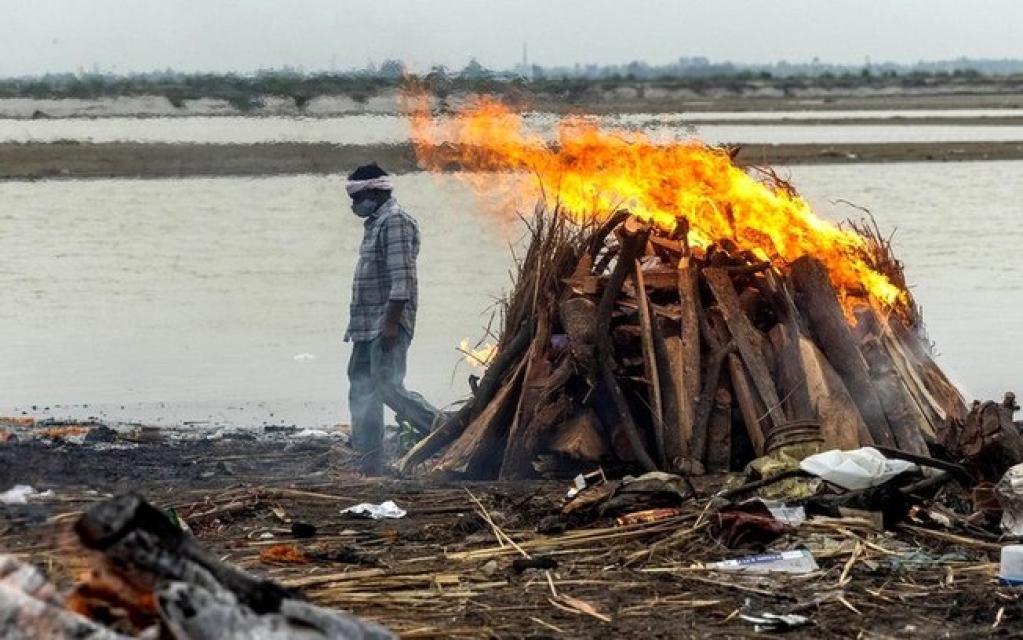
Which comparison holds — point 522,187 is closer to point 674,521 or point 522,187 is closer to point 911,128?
point 674,521

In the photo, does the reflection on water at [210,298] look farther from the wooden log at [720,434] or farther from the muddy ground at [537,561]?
the muddy ground at [537,561]

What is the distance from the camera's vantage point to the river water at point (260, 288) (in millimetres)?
15320

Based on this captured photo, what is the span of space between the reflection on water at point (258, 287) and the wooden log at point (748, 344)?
98.4 inches

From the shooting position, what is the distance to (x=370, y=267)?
1252cm

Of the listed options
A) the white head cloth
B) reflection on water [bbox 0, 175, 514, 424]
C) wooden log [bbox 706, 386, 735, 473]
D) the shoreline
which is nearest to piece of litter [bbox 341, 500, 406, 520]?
wooden log [bbox 706, 386, 735, 473]

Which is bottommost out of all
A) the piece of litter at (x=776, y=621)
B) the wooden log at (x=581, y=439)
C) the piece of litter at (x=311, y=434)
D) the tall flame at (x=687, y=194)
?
the piece of litter at (x=311, y=434)

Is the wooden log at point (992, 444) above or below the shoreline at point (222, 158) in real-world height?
above

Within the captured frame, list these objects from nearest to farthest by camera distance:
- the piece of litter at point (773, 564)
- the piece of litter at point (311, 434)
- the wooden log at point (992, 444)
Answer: the piece of litter at point (773, 564) → the wooden log at point (992, 444) → the piece of litter at point (311, 434)

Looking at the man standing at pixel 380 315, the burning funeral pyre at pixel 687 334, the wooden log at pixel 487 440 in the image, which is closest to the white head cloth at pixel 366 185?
the man standing at pixel 380 315

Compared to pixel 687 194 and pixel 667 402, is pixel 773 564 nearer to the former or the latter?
pixel 667 402

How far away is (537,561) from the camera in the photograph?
814cm

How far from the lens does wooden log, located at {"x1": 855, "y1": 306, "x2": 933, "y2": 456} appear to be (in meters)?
10.5

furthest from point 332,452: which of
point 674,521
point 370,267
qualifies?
point 674,521

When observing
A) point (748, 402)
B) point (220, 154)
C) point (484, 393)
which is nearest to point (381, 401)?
point (484, 393)
